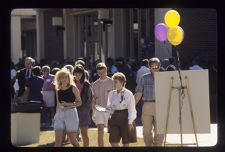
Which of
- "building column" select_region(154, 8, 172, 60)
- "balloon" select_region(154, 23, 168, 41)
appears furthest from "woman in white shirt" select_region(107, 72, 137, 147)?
"building column" select_region(154, 8, 172, 60)

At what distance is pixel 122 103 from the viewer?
7.45m

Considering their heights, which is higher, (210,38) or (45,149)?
(210,38)

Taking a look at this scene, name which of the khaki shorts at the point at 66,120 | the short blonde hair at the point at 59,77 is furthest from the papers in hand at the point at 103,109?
Result: the short blonde hair at the point at 59,77

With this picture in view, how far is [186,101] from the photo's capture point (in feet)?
21.2

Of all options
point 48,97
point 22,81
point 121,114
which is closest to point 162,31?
point 121,114

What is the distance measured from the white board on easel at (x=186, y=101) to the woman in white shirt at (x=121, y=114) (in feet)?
3.29

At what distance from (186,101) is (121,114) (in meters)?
1.22

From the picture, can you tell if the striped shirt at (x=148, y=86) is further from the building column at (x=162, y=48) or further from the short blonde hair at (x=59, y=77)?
the building column at (x=162, y=48)

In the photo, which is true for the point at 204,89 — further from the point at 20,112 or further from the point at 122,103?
the point at 20,112

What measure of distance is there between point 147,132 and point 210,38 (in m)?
5.50

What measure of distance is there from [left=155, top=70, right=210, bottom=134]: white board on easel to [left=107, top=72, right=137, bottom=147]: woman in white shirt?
39.5 inches

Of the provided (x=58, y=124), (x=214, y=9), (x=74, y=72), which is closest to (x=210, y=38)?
(x=74, y=72)

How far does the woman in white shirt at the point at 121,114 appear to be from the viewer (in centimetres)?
744

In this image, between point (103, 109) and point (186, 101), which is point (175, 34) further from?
point (103, 109)
